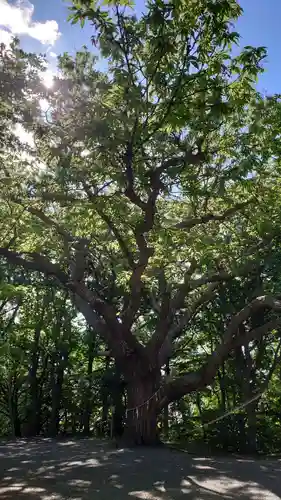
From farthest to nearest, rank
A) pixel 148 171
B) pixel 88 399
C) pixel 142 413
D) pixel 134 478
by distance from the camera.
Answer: pixel 88 399
pixel 142 413
pixel 148 171
pixel 134 478

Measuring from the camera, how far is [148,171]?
24.8 feet

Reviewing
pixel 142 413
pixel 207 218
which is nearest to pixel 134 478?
pixel 142 413

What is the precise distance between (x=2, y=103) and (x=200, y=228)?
628 centimetres

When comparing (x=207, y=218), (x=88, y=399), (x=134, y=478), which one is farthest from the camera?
(x=88, y=399)

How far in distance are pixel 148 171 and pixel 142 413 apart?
19.6ft

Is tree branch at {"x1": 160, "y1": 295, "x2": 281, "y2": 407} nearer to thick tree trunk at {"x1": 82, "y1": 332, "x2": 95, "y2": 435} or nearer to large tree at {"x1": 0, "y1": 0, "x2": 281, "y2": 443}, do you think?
large tree at {"x1": 0, "y1": 0, "x2": 281, "y2": 443}

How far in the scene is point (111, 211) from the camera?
9023 millimetres

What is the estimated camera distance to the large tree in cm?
532

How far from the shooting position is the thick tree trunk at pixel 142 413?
9719mm

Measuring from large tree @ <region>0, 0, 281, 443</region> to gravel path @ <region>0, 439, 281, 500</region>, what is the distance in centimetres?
264

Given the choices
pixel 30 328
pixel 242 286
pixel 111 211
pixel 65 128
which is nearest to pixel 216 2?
pixel 65 128

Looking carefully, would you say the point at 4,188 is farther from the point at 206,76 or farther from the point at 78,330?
the point at 78,330

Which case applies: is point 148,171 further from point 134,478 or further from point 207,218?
point 134,478

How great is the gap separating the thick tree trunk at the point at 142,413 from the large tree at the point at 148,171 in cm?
3
